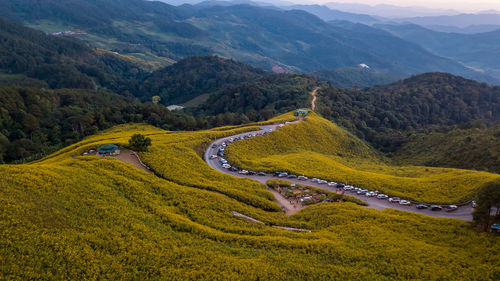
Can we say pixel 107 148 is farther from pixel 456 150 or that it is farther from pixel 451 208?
pixel 456 150

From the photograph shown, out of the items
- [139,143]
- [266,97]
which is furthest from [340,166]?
[266,97]

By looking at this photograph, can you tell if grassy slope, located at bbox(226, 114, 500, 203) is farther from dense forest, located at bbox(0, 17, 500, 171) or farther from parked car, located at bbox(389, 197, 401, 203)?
dense forest, located at bbox(0, 17, 500, 171)

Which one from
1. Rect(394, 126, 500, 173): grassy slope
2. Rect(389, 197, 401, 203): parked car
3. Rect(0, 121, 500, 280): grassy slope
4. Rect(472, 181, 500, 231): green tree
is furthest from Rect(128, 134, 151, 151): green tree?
Rect(394, 126, 500, 173): grassy slope

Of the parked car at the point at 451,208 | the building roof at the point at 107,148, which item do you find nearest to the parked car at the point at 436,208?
the parked car at the point at 451,208

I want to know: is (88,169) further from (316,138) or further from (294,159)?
(316,138)

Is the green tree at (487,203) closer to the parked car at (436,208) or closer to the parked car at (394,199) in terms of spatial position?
the parked car at (436,208)

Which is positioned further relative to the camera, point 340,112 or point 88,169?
point 340,112

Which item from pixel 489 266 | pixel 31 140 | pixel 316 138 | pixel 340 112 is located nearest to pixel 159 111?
pixel 31 140
